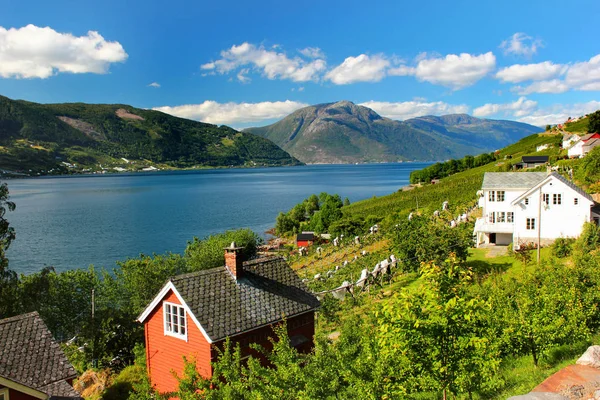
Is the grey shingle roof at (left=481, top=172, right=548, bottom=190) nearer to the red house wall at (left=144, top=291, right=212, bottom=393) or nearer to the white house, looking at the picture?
the white house

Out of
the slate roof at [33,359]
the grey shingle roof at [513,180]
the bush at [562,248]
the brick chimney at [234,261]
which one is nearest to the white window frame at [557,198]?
the bush at [562,248]

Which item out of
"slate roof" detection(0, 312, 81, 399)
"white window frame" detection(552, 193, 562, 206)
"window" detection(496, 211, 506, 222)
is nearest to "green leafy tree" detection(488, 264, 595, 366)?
"slate roof" detection(0, 312, 81, 399)

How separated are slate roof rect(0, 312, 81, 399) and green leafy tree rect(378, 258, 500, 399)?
553 inches

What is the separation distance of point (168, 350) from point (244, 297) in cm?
415

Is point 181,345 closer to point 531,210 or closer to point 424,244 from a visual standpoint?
point 424,244

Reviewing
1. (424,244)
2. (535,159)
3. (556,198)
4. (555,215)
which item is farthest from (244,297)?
(535,159)

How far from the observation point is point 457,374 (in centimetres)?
916

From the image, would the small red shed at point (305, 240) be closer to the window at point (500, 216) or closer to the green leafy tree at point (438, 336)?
the window at point (500, 216)

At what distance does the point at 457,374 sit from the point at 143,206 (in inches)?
5137

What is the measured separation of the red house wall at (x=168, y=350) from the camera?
18.0m

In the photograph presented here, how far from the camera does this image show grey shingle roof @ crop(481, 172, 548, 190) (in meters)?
42.2

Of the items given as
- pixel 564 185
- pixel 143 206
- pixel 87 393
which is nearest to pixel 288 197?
pixel 143 206

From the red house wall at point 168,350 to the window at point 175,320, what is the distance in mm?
220

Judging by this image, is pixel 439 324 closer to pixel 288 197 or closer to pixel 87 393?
pixel 87 393
